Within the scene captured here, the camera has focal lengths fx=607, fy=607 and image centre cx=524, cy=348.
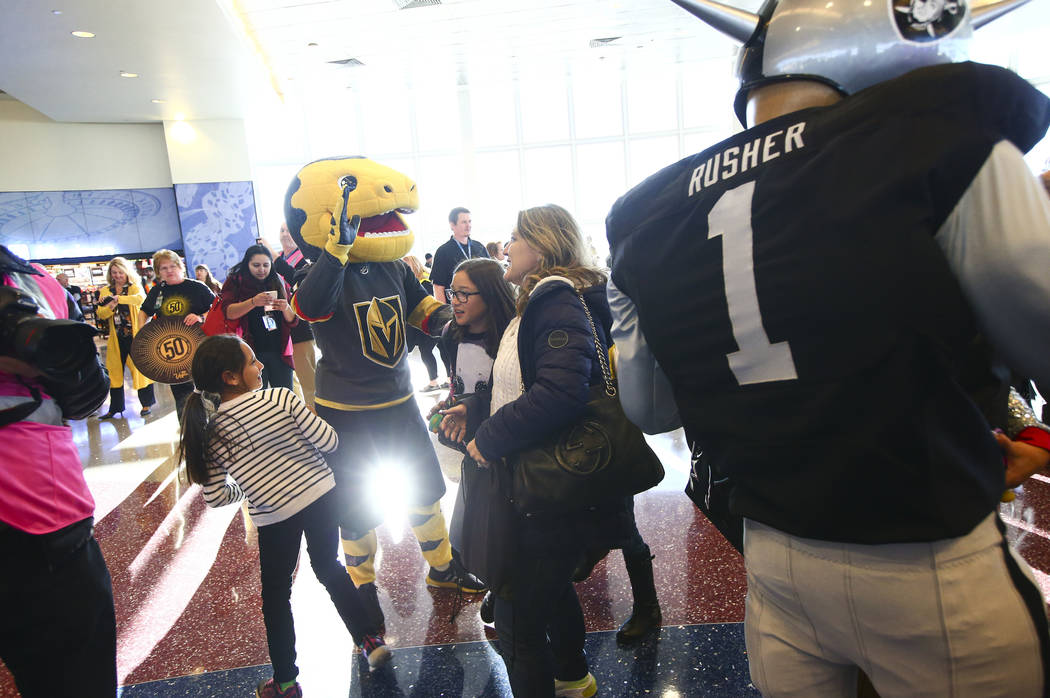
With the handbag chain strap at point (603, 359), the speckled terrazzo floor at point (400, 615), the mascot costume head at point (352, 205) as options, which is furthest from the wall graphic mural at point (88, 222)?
the handbag chain strap at point (603, 359)

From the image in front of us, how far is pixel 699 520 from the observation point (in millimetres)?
3064

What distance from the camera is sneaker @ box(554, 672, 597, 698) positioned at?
6.11 feet

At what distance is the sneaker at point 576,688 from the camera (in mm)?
1861

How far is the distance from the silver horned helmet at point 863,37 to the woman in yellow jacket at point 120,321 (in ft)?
22.0

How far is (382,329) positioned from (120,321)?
5.09 meters

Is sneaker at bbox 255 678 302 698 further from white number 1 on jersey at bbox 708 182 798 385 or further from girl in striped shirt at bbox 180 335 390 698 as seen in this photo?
white number 1 on jersey at bbox 708 182 798 385

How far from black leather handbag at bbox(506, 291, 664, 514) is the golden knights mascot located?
3.48ft

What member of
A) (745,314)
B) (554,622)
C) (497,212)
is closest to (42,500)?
(554,622)

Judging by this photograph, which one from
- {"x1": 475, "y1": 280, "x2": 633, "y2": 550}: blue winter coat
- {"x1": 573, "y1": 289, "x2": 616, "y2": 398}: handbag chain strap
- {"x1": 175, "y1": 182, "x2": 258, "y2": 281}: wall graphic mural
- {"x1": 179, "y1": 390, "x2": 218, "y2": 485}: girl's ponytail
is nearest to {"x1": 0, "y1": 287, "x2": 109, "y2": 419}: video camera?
{"x1": 179, "y1": 390, "x2": 218, "y2": 485}: girl's ponytail

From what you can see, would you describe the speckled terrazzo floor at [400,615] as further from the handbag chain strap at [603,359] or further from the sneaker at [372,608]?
the handbag chain strap at [603,359]

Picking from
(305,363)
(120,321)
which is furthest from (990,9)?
(120,321)

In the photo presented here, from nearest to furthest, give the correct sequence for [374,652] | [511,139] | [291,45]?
[374,652]
[291,45]
[511,139]

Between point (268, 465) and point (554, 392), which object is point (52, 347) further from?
point (554, 392)

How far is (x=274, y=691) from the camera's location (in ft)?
6.44
